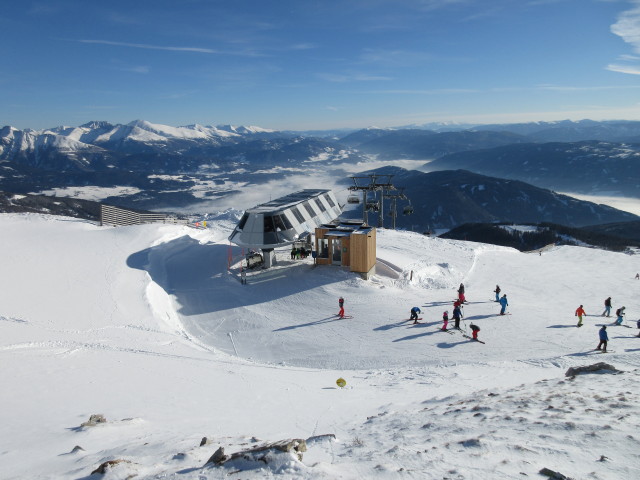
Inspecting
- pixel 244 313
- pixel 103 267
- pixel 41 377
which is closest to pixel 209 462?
pixel 41 377

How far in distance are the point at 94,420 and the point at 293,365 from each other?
7.47m

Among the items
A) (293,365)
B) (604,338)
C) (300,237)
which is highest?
(300,237)

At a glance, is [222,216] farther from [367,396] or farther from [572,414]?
[572,414]

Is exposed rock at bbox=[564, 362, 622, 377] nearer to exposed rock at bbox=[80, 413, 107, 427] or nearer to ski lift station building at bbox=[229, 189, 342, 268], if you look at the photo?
exposed rock at bbox=[80, 413, 107, 427]

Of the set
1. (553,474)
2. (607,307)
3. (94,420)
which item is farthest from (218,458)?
(607,307)

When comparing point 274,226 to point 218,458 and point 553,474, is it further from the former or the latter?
point 553,474

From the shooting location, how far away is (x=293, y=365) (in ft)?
49.6

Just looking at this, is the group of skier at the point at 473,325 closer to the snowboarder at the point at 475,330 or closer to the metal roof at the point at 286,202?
the snowboarder at the point at 475,330

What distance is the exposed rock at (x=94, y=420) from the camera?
8602 mm

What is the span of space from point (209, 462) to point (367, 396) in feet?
19.7

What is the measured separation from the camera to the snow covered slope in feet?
22.0

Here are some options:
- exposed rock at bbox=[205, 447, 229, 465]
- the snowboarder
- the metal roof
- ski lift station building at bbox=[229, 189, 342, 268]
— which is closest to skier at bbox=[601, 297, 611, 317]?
the snowboarder

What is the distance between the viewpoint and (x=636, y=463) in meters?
5.84

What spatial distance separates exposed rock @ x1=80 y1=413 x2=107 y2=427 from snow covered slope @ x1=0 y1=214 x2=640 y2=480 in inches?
5.4
